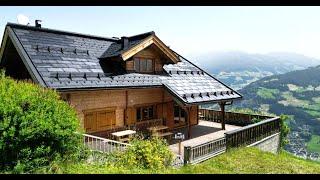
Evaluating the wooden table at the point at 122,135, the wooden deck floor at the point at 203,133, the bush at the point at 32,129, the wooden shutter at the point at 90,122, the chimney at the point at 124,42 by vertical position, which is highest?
the chimney at the point at 124,42

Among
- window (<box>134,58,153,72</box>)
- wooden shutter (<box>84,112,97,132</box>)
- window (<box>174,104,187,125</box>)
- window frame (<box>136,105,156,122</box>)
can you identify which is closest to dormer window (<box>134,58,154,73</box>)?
window (<box>134,58,153,72</box>)

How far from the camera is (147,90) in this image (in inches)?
846

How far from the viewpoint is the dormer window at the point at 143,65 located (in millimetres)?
22203

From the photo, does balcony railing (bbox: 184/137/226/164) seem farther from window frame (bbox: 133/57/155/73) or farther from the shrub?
the shrub

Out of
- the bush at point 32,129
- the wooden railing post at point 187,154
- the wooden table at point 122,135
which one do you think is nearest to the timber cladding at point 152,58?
the wooden table at point 122,135

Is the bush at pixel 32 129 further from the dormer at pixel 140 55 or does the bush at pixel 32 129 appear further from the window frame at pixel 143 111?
the dormer at pixel 140 55

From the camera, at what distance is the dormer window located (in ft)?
72.8

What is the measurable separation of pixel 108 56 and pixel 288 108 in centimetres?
18460

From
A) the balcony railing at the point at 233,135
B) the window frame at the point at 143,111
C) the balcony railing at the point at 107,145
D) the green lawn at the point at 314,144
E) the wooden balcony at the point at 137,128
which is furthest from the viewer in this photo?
the green lawn at the point at 314,144

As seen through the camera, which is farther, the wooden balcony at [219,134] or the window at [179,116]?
the window at [179,116]

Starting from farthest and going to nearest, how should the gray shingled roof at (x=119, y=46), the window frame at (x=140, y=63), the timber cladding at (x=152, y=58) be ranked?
1. the window frame at (x=140, y=63)
2. the gray shingled roof at (x=119, y=46)
3. the timber cladding at (x=152, y=58)

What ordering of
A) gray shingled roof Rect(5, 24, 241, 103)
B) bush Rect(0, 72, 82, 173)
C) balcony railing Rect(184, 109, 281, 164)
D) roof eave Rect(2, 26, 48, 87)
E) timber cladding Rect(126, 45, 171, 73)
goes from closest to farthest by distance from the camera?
1. bush Rect(0, 72, 82, 173)
2. balcony railing Rect(184, 109, 281, 164)
3. roof eave Rect(2, 26, 48, 87)
4. gray shingled roof Rect(5, 24, 241, 103)
5. timber cladding Rect(126, 45, 171, 73)
